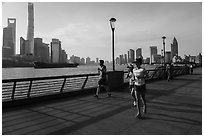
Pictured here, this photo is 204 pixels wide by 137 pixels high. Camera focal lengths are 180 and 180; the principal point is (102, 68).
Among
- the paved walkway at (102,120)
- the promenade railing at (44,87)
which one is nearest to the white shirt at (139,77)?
the promenade railing at (44,87)

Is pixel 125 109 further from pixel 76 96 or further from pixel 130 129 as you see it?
pixel 76 96

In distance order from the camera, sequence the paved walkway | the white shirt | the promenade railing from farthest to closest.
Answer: the promenade railing → the white shirt → the paved walkway

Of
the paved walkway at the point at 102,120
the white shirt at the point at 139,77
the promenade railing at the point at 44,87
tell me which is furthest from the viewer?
Result: the promenade railing at the point at 44,87

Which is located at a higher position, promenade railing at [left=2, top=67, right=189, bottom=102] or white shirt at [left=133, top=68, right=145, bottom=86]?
white shirt at [left=133, top=68, right=145, bottom=86]

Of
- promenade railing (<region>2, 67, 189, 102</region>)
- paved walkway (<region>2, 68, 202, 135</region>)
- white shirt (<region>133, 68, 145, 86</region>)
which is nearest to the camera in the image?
paved walkway (<region>2, 68, 202, 135</region>)

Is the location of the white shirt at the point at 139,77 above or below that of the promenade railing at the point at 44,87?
above

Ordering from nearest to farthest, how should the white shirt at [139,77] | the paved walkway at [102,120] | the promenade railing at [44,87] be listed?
the paved walkway at [102,120] < the white shirt at [139,77] < the promenade railing at [44,87]

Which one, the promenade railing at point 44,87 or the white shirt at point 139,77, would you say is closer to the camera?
the white shirt at point 139,77

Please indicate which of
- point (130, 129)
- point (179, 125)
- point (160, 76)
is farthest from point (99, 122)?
point (160, 76)

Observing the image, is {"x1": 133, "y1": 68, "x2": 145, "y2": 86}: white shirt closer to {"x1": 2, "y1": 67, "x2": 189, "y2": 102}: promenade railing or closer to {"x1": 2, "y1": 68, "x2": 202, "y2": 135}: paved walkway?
{"x1": 2, "y1": 67, "x2": 189, "y2": 102}: promenade railing

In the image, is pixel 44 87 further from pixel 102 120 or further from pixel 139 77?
pixel 139 77

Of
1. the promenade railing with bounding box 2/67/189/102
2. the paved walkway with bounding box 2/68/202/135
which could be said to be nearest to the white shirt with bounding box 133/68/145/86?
the promenade railing with bounding box 2/67/189/102

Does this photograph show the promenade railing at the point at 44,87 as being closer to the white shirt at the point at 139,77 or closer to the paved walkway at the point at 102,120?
the white shirt at the point at 139,77

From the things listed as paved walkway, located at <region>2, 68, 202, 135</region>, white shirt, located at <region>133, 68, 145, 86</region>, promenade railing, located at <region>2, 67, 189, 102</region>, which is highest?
white shirt, located at <region>133, 68, 145, 86</region>
